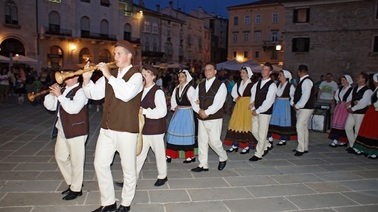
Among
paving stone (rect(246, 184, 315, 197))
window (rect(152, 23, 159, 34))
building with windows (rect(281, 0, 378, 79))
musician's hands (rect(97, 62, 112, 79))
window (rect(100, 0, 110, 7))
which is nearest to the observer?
musician's hands (rect(97, 62, 112, 79))

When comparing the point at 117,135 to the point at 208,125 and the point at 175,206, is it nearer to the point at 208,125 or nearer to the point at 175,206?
the point at 175,206

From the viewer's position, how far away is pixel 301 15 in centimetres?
2878

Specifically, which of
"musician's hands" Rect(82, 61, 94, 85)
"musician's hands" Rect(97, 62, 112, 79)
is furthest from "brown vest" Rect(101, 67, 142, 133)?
"musician's hands" Rect(82, 61, 94, 85)

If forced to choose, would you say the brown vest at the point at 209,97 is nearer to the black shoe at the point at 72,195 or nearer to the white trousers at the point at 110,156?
the white trousers at the point at 110,156

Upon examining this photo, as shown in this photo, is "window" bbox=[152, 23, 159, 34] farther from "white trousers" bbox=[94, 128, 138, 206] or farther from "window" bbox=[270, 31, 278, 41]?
"white trousers" bbox=[94, 128, 138, 206]

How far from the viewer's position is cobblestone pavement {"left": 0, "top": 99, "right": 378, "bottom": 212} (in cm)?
406

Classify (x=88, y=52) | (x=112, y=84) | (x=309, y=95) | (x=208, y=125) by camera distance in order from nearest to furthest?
1. (x=112, y=84)
2. (x=208, y=125)
3. (x=309, y=95)
4. (x=88, y=52)

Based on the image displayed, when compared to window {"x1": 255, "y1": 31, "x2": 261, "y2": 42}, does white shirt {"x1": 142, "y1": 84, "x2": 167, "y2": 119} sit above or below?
below

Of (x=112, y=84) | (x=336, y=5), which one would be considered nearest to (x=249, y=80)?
(x=112, y=84)

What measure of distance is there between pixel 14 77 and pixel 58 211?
14865 mm

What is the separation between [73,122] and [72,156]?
1.45 feet

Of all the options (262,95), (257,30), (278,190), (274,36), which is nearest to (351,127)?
(262,95)

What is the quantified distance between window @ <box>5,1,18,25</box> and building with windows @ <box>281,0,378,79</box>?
24.6m

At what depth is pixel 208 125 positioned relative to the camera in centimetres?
529
